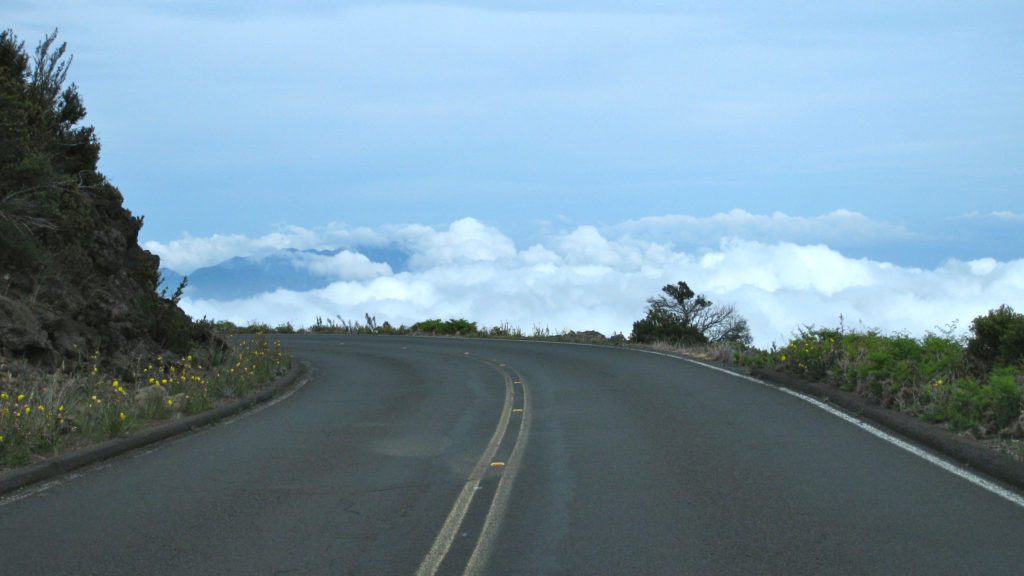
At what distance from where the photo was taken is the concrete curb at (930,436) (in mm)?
8698

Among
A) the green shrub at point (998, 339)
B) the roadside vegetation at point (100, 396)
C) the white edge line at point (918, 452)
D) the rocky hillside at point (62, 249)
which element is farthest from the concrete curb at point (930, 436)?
the rocky hillside at point (62, 249)

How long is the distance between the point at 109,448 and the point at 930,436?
892cm

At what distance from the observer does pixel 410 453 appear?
1077cm

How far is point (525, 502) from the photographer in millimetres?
8203

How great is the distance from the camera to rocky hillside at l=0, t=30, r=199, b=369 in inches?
625

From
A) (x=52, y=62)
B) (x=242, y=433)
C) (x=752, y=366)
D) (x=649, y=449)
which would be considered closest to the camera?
(x=649, y=449)

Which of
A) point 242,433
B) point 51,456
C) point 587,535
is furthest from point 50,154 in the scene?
point 587,535

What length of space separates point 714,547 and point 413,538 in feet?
6.95

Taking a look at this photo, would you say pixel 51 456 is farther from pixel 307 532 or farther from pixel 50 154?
pixel 50 154

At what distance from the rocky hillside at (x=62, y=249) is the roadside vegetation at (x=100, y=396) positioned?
503 mm

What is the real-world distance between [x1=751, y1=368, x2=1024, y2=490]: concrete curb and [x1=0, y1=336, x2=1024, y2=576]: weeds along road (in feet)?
1.29

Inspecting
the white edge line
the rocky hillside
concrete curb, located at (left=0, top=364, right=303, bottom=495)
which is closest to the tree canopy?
the rocky hillside

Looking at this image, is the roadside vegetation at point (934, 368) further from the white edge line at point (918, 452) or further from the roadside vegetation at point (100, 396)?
the roadside vegetation at point (100, 396)

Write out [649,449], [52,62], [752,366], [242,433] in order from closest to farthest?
[649,449] < [242,433] < [752,366] < [52,62]
